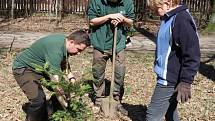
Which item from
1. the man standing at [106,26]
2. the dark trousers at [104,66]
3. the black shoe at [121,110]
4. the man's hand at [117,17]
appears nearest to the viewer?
the man's hand at [117,17]

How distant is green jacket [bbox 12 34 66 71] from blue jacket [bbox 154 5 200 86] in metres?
0.92

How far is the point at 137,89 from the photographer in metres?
6.82

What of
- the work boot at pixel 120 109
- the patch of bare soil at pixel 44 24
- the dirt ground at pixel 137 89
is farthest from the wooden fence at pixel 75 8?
the work boot at pixel 120 109

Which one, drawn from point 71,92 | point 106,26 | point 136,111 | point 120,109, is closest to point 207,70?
point 136,111

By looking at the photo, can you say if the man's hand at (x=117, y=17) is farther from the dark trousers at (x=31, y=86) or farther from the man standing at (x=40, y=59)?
the dark trousers at (x=31, y=86)

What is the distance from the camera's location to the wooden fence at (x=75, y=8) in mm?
14367

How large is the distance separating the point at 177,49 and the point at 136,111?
2123 millimetres

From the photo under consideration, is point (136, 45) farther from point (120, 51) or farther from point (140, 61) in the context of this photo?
point (120, 51)

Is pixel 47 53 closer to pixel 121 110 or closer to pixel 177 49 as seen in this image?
pixel 177 49

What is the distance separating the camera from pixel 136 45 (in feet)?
35.2

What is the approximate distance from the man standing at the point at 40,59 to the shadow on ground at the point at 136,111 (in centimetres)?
121

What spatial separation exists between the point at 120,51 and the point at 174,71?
1.64 m

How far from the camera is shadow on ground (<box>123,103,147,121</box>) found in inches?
220

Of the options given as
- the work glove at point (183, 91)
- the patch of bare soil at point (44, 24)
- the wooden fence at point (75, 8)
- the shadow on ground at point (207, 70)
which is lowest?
the shadow on ground at point (207, 70)
